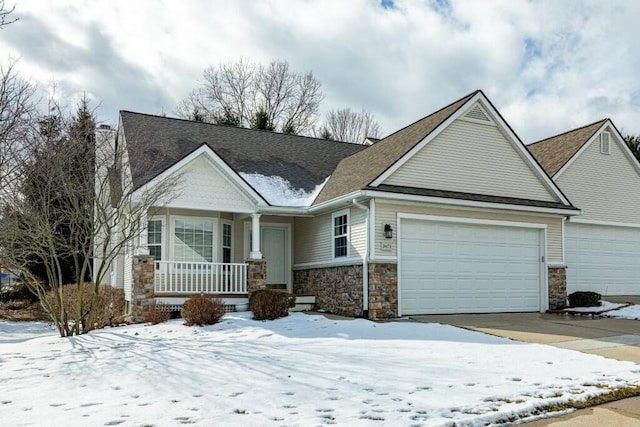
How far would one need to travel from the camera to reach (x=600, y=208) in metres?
18.8

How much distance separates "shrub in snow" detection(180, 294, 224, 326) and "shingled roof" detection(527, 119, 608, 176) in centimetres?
1240

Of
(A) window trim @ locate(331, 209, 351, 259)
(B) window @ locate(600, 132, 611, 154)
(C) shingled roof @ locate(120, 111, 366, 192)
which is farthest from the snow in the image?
(B) window @ locate(600, 132, 611, 154)

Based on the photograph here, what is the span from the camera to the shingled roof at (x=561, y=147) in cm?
1901

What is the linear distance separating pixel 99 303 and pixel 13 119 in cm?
611

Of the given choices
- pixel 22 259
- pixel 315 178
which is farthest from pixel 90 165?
pixel 315 178

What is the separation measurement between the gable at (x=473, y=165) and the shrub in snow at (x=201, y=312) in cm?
524

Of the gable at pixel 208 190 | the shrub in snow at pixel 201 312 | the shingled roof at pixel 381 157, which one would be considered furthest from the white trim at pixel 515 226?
the shrub in snow at pixel 201 312

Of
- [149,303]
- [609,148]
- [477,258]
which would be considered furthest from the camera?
[609,148]

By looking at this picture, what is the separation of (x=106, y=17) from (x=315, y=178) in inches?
324

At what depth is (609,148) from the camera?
19.6m

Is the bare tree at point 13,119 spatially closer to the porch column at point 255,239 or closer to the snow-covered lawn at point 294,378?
the snow-covered lawn at point 294,378

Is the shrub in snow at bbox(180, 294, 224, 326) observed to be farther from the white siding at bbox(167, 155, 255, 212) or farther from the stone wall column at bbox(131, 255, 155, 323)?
the white siding at bbox(167, 155, 255, 212)

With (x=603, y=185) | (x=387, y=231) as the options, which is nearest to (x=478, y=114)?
(x=387, y=231)

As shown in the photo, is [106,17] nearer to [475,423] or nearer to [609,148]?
[475,423]
